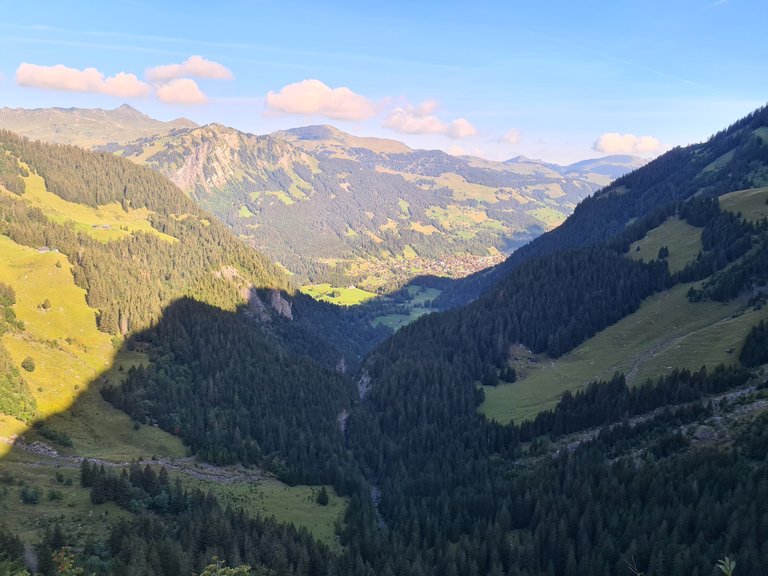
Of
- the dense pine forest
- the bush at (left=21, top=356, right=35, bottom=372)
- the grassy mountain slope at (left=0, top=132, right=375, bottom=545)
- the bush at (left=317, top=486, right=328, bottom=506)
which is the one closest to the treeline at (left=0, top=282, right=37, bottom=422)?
the grassy mountain slope at (left=0, top=132, right=375, bottom=545)

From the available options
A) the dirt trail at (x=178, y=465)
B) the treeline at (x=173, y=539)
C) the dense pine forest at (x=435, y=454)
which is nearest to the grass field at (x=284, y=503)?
the dirt trail at (x=178, y=465)

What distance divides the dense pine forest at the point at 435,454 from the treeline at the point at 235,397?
25.7 inches

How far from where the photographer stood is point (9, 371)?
381ft

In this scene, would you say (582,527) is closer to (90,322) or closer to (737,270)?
(737,270)

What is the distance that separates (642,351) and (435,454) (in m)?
76.2

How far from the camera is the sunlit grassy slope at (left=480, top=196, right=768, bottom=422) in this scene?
→ 457 feet

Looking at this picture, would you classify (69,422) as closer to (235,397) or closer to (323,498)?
(235,397)

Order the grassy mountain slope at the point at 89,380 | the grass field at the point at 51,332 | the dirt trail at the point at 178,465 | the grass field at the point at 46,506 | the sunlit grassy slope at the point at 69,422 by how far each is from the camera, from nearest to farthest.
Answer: the grass field at the point at 46,506 → the sunlit grassy slope at the point at 69,422 → the grassy mountain slope at the point at 89,380 → the dirt trail at the point at 178,465 → the grass field at the point at 51,332

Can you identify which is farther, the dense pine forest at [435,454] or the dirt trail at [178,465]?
the dirt trail at [178,465]

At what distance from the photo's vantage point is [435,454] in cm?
15350

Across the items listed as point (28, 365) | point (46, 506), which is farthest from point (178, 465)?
point (28, 365)

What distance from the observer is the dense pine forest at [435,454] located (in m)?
76.2

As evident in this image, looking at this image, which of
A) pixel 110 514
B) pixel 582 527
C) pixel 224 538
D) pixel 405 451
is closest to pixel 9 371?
pixel 110 514

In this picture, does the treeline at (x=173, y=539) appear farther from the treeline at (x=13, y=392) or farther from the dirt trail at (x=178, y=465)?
the treeline at (x=13, y=392)
